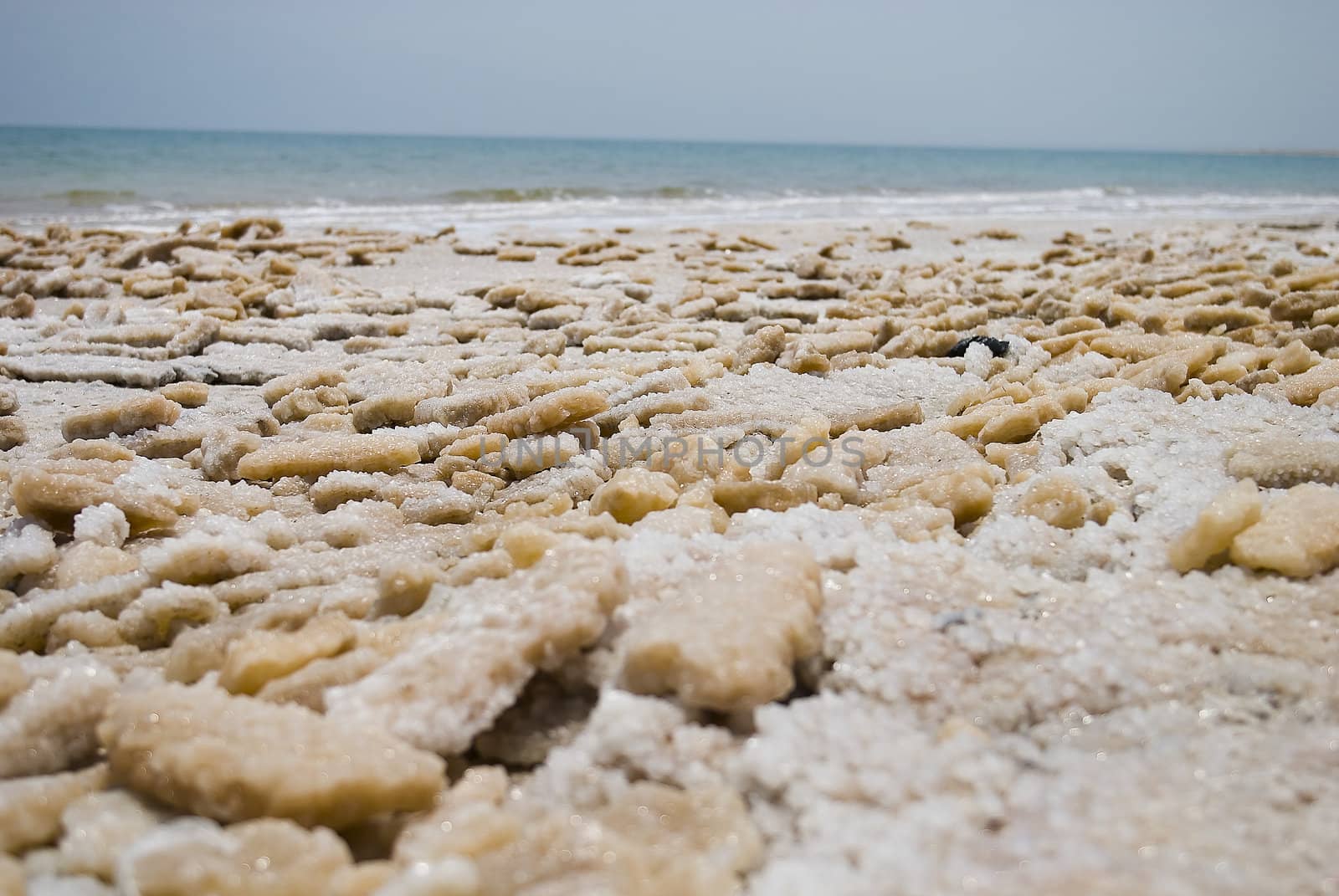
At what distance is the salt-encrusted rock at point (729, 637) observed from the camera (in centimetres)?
103

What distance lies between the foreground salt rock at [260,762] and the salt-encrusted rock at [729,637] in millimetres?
289

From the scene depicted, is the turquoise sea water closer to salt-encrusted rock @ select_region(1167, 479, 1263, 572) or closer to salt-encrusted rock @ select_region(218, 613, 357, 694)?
salt-encrusted rock @ select_region(218, 613, 357, 694)

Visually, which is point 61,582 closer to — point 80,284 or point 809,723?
point 809,723

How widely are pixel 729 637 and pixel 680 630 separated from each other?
0.06m

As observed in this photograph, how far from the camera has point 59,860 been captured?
895 mm

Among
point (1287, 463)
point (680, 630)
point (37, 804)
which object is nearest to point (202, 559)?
point (37, 804)

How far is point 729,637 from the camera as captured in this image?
1.07 metres

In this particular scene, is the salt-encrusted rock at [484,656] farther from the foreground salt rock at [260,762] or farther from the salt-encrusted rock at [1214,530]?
the salt-encrusted rock at [1214,530]

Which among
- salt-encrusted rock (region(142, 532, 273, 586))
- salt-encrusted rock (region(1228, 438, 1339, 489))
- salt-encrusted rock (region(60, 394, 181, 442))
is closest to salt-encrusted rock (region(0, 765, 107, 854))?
salt-encrusted rock (region(142, 532, 273, 586))

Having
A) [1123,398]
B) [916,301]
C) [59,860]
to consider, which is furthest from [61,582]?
[916,301]

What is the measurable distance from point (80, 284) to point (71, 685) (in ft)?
14.4

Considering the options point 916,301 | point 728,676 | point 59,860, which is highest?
point 916,301

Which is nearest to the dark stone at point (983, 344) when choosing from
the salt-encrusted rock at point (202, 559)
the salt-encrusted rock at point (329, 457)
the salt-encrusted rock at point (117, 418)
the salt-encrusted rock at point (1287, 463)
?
the salt-encrusted rock at point (1287, 463)

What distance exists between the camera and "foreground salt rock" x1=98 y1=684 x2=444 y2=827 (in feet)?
2.97
